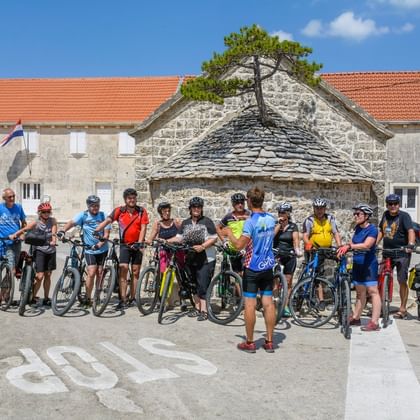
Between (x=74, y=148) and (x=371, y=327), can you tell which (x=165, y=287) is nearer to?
(x=371, y=327)

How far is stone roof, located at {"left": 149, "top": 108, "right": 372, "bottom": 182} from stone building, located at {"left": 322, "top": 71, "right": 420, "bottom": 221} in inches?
512

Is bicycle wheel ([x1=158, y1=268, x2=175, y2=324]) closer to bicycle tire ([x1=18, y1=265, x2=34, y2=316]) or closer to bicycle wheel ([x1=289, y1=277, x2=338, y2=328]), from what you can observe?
bicycle wheel ([x1=289, y1=277, x2=338, y2=328])

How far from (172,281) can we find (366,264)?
2794 mm

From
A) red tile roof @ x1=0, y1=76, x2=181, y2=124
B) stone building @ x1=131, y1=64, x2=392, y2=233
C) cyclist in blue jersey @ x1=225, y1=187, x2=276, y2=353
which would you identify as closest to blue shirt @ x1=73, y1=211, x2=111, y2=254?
stone building @ x1=131, y1=64, x2=392, y2=233

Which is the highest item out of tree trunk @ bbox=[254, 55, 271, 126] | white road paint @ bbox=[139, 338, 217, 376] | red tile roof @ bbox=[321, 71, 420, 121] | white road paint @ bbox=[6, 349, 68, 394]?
red tile roof @ bbox=[321, 71, 420, 121]

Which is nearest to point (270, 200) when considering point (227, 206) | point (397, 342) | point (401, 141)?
point (227, 206)

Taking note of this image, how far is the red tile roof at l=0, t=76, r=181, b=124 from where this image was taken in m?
28.6

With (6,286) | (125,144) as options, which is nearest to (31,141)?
(125,144)

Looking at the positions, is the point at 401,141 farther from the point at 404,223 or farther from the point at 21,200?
the point at 21,200

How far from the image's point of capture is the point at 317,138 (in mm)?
12594

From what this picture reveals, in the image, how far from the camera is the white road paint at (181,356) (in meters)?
5.46

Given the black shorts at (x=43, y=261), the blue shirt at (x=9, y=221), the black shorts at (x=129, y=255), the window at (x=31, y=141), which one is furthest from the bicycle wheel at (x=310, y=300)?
the window at (x=31, y=141)

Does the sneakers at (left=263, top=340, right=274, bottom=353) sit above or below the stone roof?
below

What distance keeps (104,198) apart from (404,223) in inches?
876
